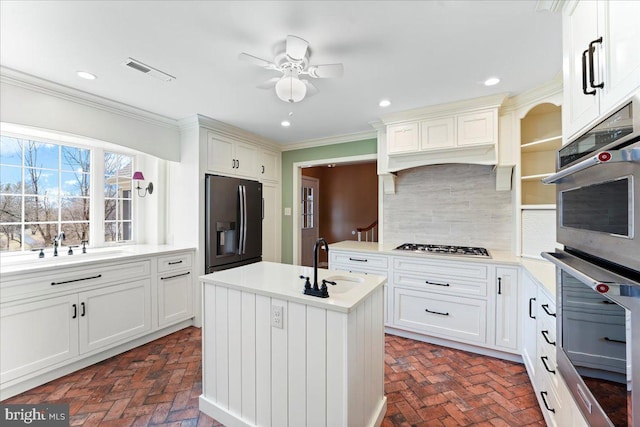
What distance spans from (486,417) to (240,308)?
1745mm

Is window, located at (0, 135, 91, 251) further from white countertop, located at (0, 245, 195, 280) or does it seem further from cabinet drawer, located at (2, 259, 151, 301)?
cabinet drawer, located at (2, 259, 151, 301)

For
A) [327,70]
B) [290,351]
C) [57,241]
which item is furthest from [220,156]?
[290,351]

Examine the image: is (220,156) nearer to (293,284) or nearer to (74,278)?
(74,278)

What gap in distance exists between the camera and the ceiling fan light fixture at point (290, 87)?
6.02ft

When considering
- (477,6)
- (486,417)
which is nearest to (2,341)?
(486,417)

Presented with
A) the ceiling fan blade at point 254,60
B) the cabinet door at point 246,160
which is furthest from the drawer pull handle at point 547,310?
the cabinet door at point 246,160

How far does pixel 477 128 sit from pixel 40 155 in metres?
4.27

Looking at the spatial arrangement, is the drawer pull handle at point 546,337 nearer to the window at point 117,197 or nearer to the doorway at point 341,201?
the window at point 117,197

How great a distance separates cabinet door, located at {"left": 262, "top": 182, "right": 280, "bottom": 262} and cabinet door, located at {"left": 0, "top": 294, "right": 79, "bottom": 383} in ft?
7.55

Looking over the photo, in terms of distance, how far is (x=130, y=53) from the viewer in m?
1.88

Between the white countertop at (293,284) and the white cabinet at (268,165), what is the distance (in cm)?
224

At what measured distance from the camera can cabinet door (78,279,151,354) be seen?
93.0 inches

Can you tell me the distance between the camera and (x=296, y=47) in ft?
5.37

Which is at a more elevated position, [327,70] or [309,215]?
[327,70]
